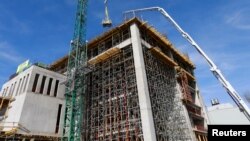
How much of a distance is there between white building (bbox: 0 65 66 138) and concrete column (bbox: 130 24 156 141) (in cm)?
1790

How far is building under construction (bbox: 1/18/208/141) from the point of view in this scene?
30938 millimetres

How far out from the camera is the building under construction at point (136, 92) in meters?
30.5

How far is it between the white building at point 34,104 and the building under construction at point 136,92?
6.06 meters

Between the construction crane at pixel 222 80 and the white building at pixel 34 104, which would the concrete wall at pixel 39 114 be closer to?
the white building at pixel 34 104

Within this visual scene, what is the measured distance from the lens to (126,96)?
32562 mm

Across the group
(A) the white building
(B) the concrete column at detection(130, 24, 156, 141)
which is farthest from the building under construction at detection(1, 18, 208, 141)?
(A) the white building

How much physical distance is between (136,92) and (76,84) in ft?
40.6

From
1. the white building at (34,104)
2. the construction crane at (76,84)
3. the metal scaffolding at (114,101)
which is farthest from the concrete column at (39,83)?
the metal scaffolding at (114,101)

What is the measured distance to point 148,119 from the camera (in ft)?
91.2

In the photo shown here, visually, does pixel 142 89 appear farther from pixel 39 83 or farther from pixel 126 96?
pixel 39 83

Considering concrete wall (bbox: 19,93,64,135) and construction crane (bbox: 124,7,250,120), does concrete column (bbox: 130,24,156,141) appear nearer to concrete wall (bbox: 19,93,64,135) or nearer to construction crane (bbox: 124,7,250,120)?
construction crane (bbox: 124,7,250,120)

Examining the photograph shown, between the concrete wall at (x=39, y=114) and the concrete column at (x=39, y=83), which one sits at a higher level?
the concrete column at (x=39, y=83)

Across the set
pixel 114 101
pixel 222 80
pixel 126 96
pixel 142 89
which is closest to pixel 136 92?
pixel 126 96

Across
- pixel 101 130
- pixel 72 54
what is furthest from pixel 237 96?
pixel 72 54
